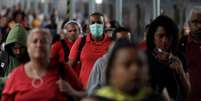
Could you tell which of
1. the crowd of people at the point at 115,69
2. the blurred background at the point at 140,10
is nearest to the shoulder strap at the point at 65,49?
the crowd of people at the point at 115,69

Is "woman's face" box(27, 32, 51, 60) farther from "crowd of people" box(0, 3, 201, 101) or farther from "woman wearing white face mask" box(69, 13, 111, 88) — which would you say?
"woman wearing white face mask" box(69, 13, 111, 88)

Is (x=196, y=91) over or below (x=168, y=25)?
below

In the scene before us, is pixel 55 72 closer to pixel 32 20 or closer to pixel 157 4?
pixel 157 4

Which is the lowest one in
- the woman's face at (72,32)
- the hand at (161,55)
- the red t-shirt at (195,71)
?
the red t-shirt at (195,71)

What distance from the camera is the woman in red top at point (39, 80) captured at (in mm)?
6164

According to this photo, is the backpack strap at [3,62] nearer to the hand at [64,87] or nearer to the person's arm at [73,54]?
the person's arm at [73,54]

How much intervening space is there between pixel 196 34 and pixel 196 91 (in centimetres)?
67

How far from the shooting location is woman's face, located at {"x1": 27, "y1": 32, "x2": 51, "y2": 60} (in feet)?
20.3

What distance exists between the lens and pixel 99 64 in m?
7.33

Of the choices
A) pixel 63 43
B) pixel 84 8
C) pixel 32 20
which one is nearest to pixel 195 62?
pixel 63 43

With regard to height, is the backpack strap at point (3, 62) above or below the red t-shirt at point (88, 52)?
above

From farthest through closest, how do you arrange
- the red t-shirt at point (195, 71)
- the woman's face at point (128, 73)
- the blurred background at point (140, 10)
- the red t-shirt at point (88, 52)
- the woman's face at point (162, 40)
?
the blurred background at point (140, 10)
the red t-shirt at point (88, 52)
the red t-shirt at point (195, 71)
the woman's face at point (162, 40)
the woman's face at point (128, 73)

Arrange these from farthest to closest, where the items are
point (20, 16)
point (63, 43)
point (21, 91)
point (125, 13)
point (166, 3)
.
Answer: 1. point (20, 16)
2. point (125, 13)
3. point (166, 3)
4. point (63, 43)
5. point (21, 91)

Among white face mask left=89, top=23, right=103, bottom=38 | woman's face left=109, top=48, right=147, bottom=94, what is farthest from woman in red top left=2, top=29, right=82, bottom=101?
white face mask left=89, top=23, right=103, bottom=38
